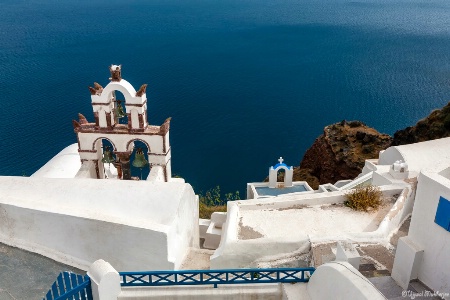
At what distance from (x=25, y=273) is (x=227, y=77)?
49.8m

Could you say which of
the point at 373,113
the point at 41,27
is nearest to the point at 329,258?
the point at 373,113

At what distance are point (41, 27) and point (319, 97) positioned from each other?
62060 millimetres

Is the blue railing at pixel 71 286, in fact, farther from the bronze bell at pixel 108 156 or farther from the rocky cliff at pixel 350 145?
the rocky cliff at pixel 350 145

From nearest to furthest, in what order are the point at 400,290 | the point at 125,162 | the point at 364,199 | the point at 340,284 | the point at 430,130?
1. the point at 340,284
2. the point at 400,290
3. the point at 364,199
4. the point at 125,162
5. the point at 430,130

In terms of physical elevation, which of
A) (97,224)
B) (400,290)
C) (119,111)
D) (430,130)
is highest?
(119,111)

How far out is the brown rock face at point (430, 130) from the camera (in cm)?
2300

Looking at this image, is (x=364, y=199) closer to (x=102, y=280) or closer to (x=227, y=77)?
(x=102, y=280)

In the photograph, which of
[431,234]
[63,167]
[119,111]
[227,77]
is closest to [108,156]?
[119,111]

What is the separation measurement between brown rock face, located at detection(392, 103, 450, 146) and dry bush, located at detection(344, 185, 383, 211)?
562 inches

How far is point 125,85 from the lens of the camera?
10.3 meters

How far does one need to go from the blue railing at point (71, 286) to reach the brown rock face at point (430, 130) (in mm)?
21899

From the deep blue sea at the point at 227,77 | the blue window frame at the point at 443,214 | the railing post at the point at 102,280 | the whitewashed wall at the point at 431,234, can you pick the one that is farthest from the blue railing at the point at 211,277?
the deep blue sea at the point at 227,77

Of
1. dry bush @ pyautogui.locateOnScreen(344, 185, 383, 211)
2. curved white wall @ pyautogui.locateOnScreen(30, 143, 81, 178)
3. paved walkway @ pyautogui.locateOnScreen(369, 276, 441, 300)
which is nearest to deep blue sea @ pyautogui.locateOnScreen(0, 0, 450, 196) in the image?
curved white wall @ pyautogui.locateOnScreen(30, 143, 81, 178)

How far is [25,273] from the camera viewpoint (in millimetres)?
7234
